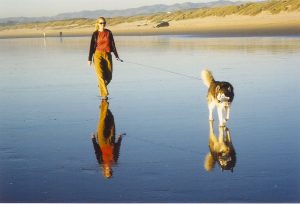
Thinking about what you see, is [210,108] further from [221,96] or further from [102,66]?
[102,66]

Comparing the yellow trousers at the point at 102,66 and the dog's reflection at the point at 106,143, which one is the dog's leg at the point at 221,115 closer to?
the dog's reflection at the point at 106,143

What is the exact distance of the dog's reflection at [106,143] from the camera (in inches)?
258

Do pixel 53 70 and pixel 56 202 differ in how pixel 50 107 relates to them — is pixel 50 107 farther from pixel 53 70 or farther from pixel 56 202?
pixel 53 70

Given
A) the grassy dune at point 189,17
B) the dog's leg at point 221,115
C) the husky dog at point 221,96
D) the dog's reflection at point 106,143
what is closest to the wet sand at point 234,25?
the grassy dune at point 189,17

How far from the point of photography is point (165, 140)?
7.72 m

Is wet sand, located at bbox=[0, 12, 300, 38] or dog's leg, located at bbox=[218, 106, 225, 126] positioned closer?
dog's leg, located at bbox=[218, 106, 225, 126]

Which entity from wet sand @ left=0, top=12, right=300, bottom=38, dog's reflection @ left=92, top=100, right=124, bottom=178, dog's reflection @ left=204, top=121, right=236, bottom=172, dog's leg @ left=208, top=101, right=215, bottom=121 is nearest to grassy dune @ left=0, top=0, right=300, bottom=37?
wet sand @ left=0, top=12, right=300, bottom=38

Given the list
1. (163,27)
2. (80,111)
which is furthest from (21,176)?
(163,27)

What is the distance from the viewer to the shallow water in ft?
17.7

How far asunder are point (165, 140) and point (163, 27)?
6695 centimetres

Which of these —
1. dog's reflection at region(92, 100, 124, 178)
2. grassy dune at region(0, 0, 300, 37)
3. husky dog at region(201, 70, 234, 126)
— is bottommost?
grassy dune at region(0, 0, 300, 37)

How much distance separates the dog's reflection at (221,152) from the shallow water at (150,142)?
0.08 m

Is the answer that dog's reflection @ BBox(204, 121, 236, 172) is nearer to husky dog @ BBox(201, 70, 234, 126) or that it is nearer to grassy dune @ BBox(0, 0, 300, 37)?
husky dog @ BBox(201, 70, 234, 126)

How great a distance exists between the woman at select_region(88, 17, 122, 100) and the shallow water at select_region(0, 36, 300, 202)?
1.39 feet
